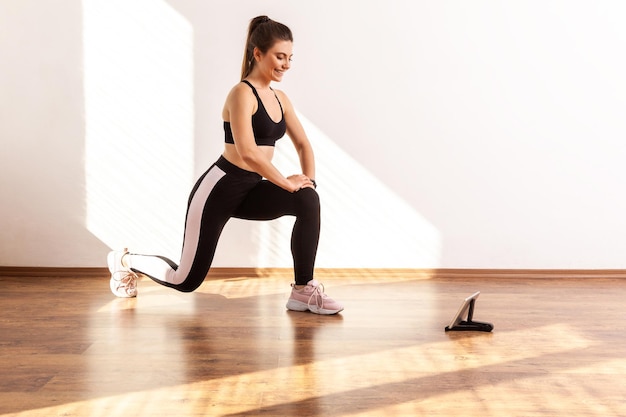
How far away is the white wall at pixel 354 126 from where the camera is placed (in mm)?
3764

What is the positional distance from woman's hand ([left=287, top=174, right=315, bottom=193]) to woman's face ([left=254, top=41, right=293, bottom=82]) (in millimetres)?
392

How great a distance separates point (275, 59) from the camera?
9.57ft

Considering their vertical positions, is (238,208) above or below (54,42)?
below

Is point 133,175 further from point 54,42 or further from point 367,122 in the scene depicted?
point 367,122

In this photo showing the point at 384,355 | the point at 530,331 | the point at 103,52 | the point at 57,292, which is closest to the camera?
the point at 384,355

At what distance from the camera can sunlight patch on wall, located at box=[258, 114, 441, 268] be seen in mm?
3848

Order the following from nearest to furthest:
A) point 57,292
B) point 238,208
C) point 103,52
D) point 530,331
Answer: point 530,331 → point 238,208 → point 57,292 → point 103,52

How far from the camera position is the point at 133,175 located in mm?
3830

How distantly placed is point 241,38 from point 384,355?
1975 mm

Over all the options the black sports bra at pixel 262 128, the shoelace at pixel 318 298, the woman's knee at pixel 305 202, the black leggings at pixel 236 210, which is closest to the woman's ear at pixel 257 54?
the black sports bra at pixel 262 128

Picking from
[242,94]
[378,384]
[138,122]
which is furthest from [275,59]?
[378,384]

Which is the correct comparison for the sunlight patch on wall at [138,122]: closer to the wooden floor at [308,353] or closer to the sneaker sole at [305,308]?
the wooden floor at [308,353]

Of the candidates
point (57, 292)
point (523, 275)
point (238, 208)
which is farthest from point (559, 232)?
point (57, 292)

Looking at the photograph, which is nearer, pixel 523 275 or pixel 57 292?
pixel 57 292
